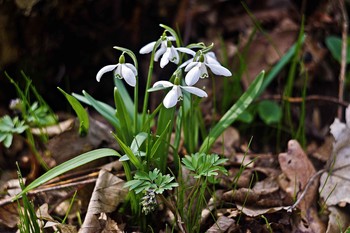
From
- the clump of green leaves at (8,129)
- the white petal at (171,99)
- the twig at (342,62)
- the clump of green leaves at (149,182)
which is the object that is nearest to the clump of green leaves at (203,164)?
the clump of green leaves at (149,182)

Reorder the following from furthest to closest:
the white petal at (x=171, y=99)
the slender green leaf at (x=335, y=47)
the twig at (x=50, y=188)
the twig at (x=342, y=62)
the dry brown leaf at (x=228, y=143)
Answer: the slender green leaf at (x=335, y=47)
the twig at (x=342, y=62)
the dry brown leaf at (x=228, y=143)
the twig at (x=50, y=188)
the white petal at (x=171, y=99)

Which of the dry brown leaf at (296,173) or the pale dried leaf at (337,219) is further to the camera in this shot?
the dry brown leaf at (296,173)

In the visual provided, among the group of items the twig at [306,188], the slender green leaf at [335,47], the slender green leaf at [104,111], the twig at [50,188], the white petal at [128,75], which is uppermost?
the white petal at [128,75]

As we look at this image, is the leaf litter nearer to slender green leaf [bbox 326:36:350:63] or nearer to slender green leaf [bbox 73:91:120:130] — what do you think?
slender green leaf [bbox 73:91:120:130]

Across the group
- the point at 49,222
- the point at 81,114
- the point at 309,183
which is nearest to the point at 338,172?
the point at 309,183

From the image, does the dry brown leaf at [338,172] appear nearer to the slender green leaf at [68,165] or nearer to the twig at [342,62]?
the twig at [342,62]

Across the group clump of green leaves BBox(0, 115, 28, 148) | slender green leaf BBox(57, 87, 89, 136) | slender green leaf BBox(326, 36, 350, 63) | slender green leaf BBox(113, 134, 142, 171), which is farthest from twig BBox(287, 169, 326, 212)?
clump of green leaves BBox(0, 115, 28, 148)

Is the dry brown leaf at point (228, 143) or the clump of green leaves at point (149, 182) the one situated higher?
the clump of green leaves at point (149, 182)
